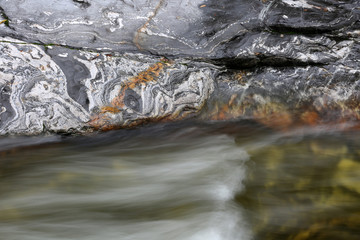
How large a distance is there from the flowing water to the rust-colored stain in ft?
0.42

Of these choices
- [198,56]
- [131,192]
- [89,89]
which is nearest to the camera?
[131,192]

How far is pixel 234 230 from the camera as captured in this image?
81.6 inches

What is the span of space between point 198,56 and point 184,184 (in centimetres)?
145

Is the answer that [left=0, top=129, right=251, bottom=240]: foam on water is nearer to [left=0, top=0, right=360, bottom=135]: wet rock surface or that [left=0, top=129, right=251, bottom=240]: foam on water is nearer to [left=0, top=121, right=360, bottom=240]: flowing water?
[left=0, top=121, right=360, bottom=240]: flowing water

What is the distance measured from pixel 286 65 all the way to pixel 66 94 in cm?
234

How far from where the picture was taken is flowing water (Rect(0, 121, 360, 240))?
7.03ft

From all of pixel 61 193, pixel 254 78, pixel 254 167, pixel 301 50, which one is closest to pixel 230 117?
pixel 254 78

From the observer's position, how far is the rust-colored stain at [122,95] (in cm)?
330

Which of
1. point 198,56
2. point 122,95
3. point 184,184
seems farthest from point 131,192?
point 198,56

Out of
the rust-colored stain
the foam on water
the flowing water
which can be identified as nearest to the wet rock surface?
the rust-colored stain

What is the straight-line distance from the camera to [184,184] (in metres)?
2.81

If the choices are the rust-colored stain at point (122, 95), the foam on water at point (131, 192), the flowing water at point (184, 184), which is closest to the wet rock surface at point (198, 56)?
the rust-colored stain at point (122, 95)

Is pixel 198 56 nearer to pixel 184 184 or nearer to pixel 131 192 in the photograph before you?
pixel 184 184

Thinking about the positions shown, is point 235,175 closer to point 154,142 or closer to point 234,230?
point 234,230
